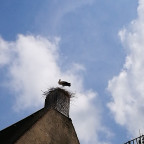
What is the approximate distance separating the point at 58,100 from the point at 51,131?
238 cm

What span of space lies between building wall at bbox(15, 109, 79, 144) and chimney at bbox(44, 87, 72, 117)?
0.44 metres

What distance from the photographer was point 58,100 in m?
15.0

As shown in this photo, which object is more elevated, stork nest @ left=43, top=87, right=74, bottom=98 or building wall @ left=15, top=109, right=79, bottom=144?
stork nest @ left=43, top=87, right=74, bottom=98

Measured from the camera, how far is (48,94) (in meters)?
15.5

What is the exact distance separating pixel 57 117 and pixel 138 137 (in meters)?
4.09

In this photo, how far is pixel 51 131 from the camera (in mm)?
12945

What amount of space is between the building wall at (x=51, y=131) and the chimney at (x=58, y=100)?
437 mm

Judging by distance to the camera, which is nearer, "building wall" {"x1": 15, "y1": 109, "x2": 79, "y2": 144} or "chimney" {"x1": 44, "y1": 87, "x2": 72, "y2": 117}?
"building wall" {"x1": 15, "y1": 109, "x2": 79, "y2": 144}

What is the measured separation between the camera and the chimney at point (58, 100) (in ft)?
48.1

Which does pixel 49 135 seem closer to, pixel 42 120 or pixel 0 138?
pixel 42 120

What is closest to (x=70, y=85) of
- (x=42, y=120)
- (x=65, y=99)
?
(x=65, y=99)

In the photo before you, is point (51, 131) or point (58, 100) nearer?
point (51, 131)

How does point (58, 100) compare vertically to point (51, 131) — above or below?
above

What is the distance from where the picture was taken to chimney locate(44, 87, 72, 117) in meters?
14.6
